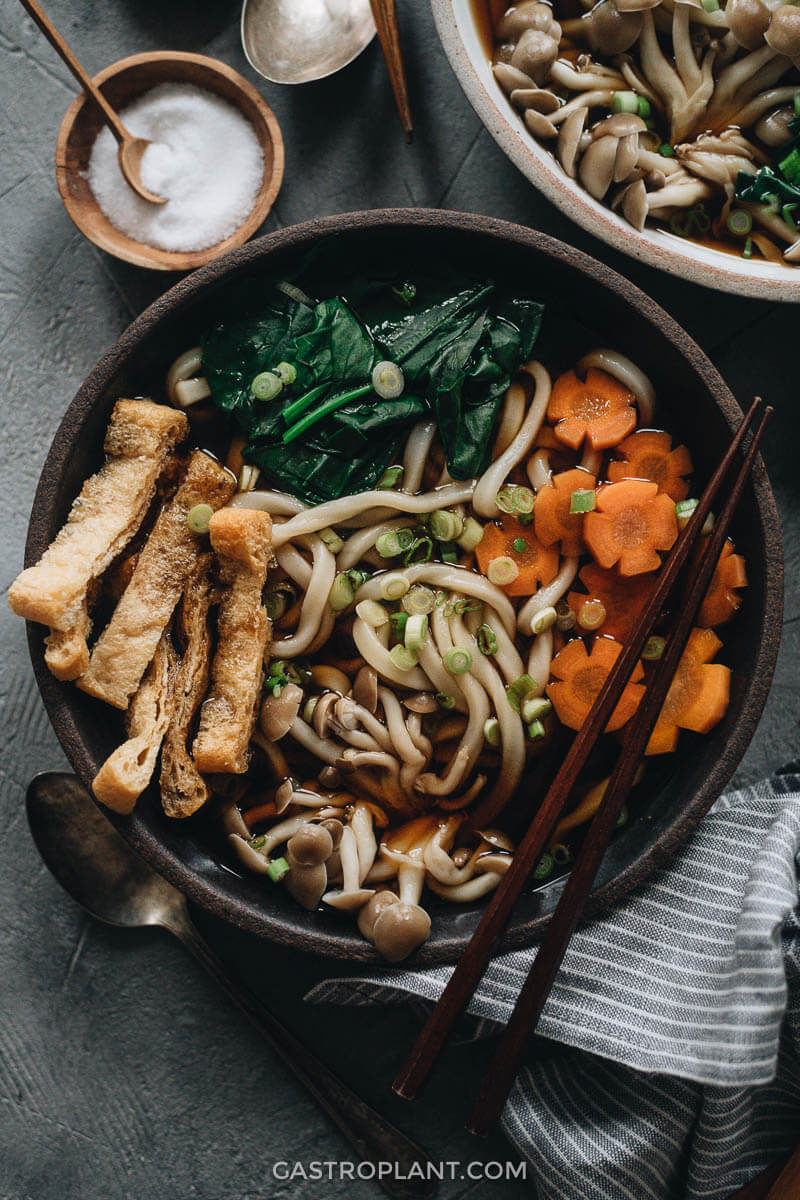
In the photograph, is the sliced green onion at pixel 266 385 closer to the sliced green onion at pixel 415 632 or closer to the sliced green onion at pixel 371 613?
the sliced green onion at pixel 371 613

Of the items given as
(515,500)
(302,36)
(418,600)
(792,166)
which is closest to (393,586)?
(418,600)

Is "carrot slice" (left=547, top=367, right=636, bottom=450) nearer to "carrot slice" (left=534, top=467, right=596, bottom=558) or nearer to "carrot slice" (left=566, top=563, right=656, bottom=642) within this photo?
"carrot slice" (left=534, top=467, right=596, bottom=558)

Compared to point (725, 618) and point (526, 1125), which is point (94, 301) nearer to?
point (725, 618)

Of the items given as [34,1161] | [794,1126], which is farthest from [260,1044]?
[794,1126]

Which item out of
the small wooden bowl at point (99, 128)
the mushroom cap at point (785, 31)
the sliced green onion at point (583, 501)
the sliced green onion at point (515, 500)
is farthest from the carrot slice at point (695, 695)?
the small wooden bowl at point (99, 128)

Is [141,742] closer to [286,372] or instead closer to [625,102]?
[286,372]

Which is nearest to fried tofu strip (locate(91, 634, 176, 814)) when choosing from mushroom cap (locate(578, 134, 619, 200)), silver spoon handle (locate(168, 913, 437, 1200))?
silver spoon handle (locate(168, 913, 437, 1200))
